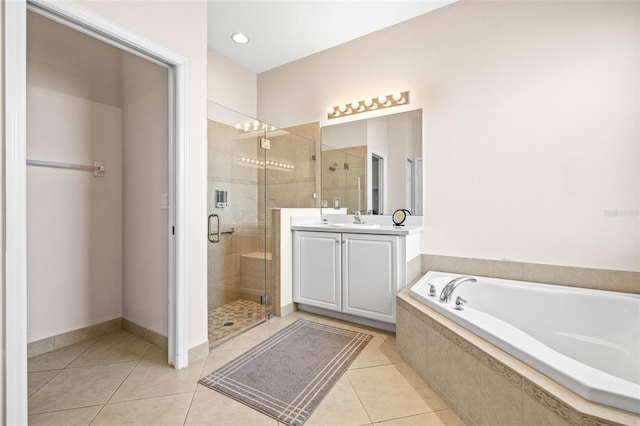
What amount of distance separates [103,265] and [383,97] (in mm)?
2822

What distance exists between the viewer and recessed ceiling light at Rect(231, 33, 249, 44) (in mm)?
2896

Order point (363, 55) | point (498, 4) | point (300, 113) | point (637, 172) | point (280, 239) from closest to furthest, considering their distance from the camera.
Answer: point (637, 172), point (498, 4), point (280, 239), point (363, 55), point (300, 113)

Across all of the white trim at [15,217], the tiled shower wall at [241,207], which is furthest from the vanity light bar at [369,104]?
the white trim at [15,217]

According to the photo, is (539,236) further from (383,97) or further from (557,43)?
(383,97)

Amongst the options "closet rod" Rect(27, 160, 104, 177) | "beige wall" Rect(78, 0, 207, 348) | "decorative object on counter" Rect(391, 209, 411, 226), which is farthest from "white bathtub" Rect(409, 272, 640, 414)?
"closet rod" Rect(27, 160, 104, 177)

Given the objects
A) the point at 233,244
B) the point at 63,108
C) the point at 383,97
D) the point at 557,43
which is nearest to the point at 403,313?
the point at 233,244

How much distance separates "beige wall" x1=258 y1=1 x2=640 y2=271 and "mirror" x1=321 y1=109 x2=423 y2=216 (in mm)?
124

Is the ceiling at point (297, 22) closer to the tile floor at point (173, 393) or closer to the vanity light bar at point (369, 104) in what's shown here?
the vanity light bar at point (369, 104)

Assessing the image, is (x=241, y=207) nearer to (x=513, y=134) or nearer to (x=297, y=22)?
(x=297, y=22)

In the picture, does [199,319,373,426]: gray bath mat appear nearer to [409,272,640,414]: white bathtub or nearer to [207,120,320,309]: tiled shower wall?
[207,120,320,309]: tiled shower wall

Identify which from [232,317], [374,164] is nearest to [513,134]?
[374,164]

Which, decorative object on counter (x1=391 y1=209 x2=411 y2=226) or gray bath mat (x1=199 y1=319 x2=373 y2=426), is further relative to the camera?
decorative object on counter (x1=391 y1=209 x2=411 y2=226)

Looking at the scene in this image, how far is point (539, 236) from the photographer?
217 centimetres

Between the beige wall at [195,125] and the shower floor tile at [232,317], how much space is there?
0.23 meters
